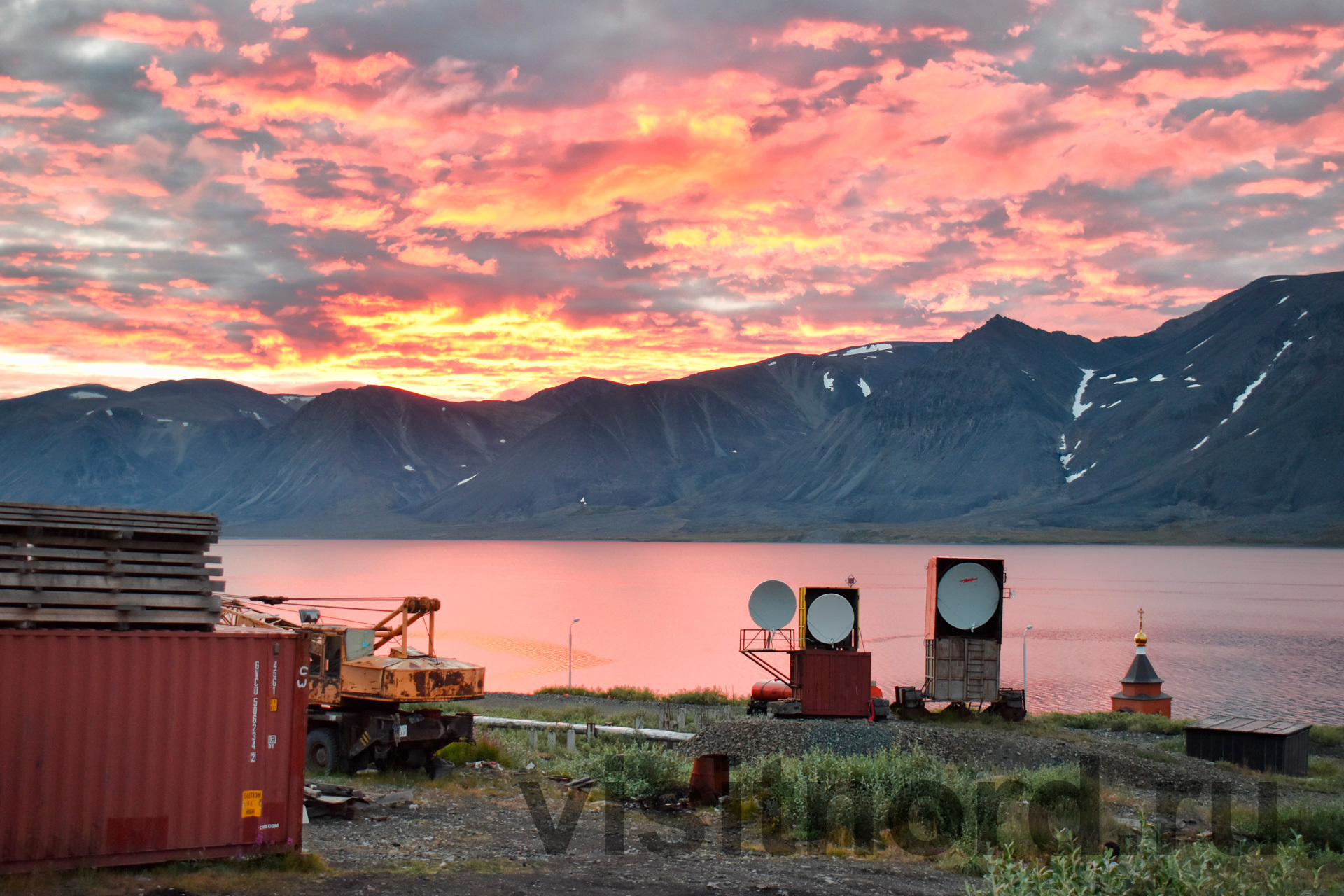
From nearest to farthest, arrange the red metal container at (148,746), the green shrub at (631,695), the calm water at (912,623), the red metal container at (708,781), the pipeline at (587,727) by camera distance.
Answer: the red metal container at (148,746), the red metal container at (708,781), the pipeline at (587,727), the green shrub at (631,695), the calm water at (912,623)

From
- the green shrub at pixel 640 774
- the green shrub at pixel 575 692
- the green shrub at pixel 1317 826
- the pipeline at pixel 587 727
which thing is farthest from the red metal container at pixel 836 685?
the green shrub at pixel 575 692

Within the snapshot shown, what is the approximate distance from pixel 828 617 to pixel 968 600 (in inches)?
148

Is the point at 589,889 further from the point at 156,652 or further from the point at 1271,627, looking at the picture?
the point at 1271,627

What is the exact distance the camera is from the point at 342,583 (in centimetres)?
14188

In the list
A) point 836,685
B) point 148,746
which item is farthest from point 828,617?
point 148,746

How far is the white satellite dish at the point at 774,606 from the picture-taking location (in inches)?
1268

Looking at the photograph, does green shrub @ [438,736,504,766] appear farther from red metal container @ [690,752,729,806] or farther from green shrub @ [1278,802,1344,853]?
green shrub @ [1278,802,1344,853]

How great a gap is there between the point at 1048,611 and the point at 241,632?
10117cm

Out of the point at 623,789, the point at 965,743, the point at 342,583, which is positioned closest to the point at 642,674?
the point at 965,743

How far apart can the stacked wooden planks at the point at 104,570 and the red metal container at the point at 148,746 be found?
30cm

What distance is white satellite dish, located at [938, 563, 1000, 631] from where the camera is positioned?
1167 inches

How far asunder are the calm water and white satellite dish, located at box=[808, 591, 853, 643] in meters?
13.4

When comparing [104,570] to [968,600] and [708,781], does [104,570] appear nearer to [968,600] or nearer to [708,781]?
[708,781]

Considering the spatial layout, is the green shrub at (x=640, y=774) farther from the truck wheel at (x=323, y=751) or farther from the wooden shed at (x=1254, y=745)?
the wooden shed at (x=1254, y=745)
